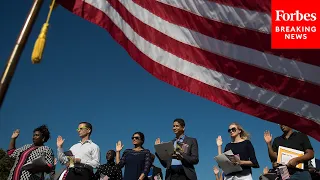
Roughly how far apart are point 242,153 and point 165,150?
118 cm

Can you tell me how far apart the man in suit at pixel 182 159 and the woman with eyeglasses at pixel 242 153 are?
0.57 metres

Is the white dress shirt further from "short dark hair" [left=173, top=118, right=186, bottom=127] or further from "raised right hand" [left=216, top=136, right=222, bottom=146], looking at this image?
"raised right hand" [left=216, top=136, right=222, bottom=146]

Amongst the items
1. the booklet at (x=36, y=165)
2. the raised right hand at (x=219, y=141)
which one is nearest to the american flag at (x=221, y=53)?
the booklet at (x=36, y=165)

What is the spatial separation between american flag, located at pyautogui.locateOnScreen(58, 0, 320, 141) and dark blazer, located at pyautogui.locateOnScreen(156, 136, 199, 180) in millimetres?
3301

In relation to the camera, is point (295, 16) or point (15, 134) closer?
point (295, 16)

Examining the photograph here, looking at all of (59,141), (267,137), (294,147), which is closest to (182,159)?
(267,137)

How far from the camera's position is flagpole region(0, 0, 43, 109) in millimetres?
2600

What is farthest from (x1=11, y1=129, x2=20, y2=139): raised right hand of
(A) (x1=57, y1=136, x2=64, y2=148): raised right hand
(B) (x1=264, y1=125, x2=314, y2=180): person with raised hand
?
(B) (x1=264, y1=125, x2=314, y2=180): person with raised hand

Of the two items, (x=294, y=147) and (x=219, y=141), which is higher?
(x=219, y=141)

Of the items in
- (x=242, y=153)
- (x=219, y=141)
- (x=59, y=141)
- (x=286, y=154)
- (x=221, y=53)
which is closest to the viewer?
(x=221, y=53)

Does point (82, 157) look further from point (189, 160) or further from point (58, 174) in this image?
point (189, 160)

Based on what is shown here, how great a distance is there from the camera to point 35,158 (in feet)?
21.1

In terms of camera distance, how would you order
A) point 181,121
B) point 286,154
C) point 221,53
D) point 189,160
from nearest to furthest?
1. point 221,53
2. point 286,154
3. point 189,160
4. point 181,121

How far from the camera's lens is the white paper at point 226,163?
22.0ft
